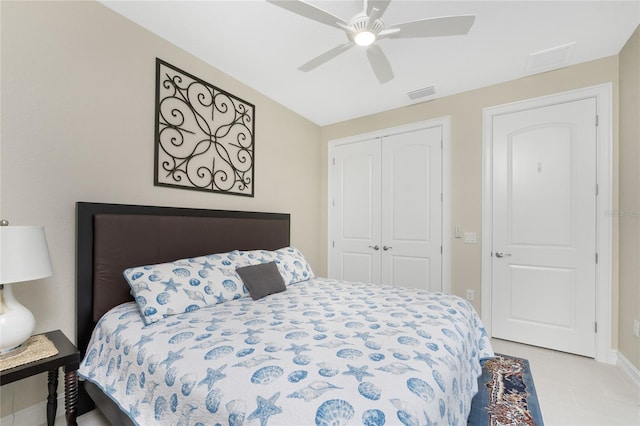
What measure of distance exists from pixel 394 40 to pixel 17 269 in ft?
8.89

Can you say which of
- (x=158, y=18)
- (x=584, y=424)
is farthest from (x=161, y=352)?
(x=584, y=424)

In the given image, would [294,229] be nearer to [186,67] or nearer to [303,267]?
[303,267]

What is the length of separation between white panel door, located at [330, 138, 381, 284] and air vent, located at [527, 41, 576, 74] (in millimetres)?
1708

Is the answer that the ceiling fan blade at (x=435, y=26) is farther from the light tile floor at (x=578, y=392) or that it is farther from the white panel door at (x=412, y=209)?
the light tile floor at (x=578, y=392)

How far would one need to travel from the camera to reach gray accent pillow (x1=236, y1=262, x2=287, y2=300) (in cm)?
211

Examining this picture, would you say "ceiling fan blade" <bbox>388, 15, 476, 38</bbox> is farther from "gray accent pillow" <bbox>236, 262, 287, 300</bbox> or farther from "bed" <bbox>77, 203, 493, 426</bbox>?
"gray accent pillow" <bbox>236, 262, 287, 300</bbox>

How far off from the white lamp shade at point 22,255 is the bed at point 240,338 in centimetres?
42

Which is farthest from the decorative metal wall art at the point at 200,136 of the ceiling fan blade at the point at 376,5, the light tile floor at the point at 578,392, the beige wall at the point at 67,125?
the light tile floor at the point at 578,392

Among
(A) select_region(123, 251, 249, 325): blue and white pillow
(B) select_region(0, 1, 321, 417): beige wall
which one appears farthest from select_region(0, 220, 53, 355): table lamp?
(A) select_region(123, 251, 249, 325): blue and white pillow

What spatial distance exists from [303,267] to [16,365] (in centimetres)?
192

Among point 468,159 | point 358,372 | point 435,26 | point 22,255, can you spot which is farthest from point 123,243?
point 468,159

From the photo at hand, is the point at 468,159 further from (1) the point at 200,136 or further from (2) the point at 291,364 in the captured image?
(2) the point at 291,364

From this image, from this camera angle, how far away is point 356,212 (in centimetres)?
392

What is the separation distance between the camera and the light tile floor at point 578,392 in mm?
1746
